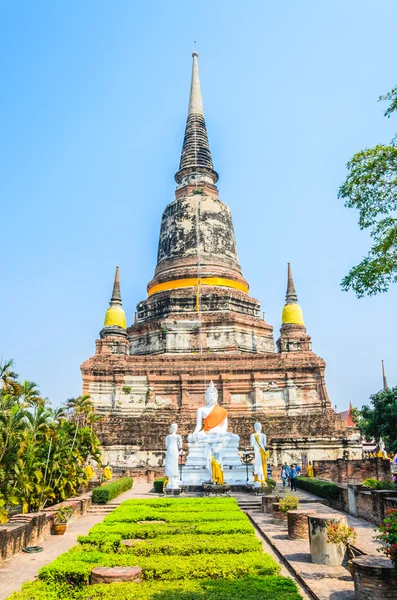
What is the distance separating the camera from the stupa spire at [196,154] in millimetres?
44031

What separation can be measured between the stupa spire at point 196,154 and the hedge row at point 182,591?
39.1 metres

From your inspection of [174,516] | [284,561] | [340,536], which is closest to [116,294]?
[174,516]

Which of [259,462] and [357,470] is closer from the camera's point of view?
[259,462]

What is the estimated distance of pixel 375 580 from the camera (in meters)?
6.22

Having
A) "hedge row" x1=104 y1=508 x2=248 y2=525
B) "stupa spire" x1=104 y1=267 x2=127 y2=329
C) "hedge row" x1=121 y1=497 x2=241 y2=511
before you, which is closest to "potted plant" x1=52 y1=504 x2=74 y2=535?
"hedge row" x1=104 y1=508 x2=248 y2=525

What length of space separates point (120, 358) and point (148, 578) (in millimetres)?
25540

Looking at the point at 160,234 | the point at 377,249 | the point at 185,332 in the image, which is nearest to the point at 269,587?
the point at 377,249

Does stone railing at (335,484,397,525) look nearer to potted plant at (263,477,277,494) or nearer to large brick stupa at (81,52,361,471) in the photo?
potted plant at (263,477,277,494)

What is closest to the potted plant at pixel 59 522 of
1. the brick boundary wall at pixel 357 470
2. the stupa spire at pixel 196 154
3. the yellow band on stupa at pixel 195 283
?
the brick boundary wall at pixel 357 470

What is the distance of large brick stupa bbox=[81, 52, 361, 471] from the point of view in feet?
90.3

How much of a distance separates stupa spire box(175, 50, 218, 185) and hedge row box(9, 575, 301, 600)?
39.1m

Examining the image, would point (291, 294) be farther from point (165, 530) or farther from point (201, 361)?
point (165, 530)

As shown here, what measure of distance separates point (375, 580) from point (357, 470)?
18022 mm

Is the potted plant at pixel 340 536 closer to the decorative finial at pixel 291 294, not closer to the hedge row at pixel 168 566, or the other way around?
the hedge row at pixel 168 566
